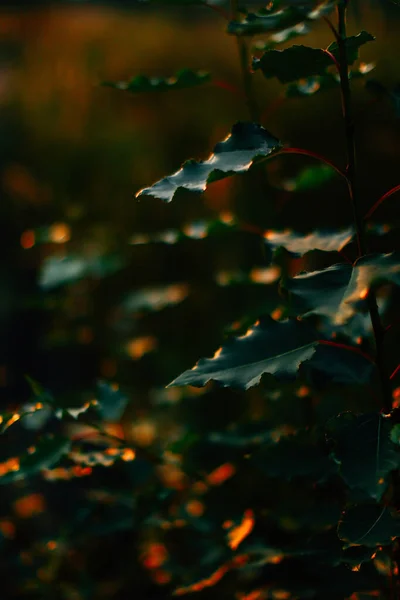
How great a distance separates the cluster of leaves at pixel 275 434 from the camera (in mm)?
830

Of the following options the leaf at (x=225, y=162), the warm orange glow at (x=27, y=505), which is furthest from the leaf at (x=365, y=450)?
the warm orange glow at (x=27, y=505)

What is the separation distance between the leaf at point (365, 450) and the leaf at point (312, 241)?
25cm

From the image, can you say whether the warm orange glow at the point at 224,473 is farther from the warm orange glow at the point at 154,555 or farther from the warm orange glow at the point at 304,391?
the warm orange glow at the point at 304,391

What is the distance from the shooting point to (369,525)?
0.89 m

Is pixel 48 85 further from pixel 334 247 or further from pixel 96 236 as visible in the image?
pixel 334 247

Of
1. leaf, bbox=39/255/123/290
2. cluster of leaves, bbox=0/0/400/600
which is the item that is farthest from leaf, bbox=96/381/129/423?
leaf, bbox=39/255/123/290

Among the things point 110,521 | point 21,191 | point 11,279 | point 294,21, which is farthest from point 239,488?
point 11,279

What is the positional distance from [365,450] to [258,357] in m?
0.19

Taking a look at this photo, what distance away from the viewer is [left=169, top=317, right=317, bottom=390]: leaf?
2.84ft

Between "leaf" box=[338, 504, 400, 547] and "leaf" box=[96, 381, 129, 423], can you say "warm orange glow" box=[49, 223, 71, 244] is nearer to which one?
"leaf" box=[96, 381, 129, 423]

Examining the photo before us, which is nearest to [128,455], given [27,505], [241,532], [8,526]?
[241,532]

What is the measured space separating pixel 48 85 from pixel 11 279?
1046 mm

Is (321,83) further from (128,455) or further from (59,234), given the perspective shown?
(59,234)

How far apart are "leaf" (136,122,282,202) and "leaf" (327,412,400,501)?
1.17 feet
